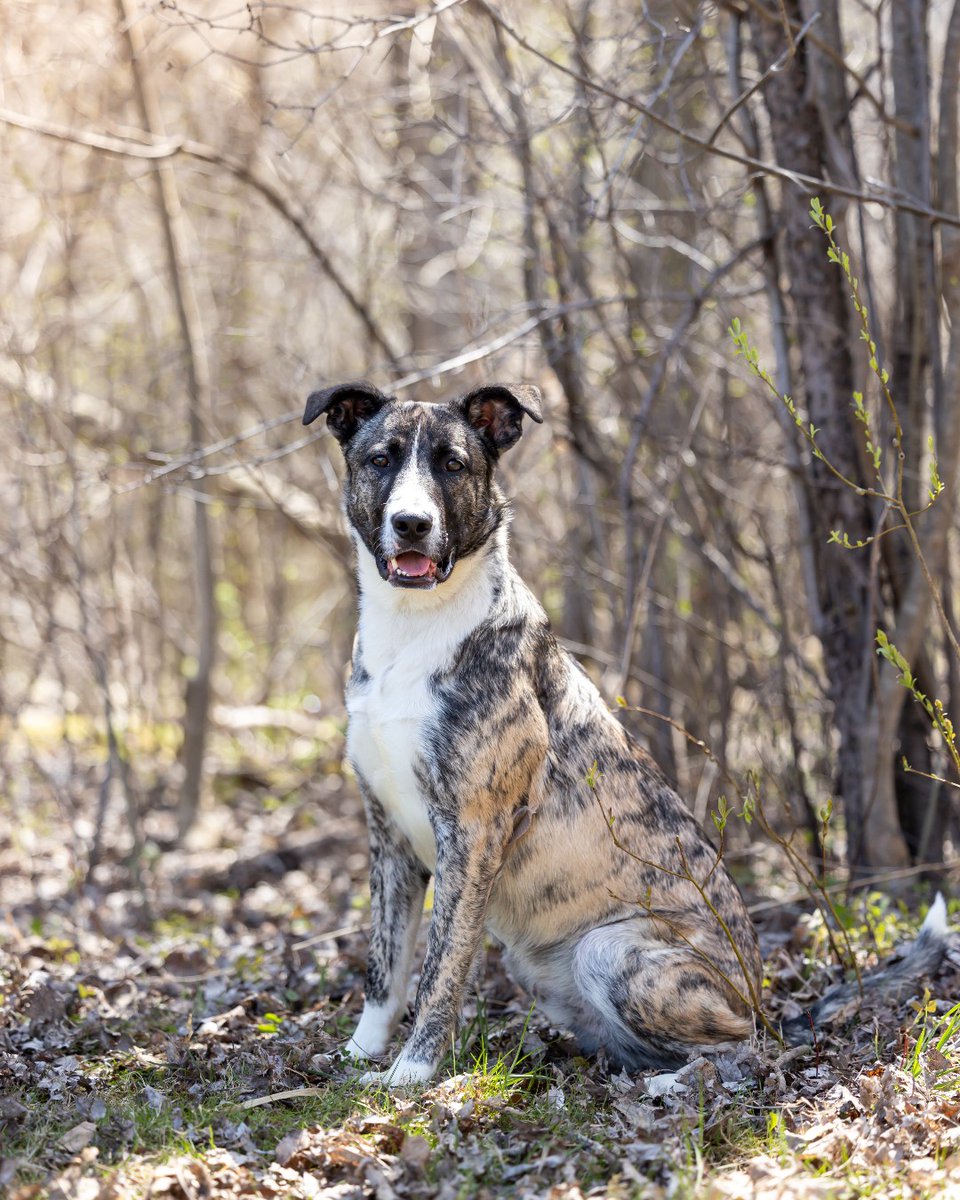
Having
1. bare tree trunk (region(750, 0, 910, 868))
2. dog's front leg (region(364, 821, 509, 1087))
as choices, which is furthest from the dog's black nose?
bare tree trunk (region(750, 0, 910, 868))

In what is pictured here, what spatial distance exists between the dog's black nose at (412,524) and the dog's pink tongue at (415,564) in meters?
0.07

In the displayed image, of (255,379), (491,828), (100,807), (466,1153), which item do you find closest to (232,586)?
(255,379)

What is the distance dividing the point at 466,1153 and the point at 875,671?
318cm

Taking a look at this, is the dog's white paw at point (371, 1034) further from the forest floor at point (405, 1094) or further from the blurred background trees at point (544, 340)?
the blurred background trees at point (544, 340)

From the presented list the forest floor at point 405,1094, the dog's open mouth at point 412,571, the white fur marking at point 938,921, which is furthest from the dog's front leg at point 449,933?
the white fur marking at point 938,921

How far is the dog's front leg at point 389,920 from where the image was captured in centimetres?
435

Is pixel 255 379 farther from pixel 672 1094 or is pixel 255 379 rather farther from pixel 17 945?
pixel 672 1094

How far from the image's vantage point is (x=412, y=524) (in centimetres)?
386

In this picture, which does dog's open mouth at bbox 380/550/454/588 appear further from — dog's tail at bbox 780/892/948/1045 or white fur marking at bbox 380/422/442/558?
dog's tail at bbox 780/892/948/1045

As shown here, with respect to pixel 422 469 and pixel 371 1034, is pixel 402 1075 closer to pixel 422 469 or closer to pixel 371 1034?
pixel 371 1034

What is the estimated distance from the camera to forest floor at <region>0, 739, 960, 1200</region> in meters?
3.17

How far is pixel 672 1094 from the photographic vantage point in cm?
373

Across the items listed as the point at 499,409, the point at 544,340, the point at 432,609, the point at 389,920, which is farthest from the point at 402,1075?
the point at 544,340

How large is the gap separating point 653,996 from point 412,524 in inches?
66.3
